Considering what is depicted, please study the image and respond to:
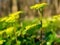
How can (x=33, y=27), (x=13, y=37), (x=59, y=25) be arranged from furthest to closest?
(x=59, y=25) → (x=13, y=37) → (x=33, y=27)

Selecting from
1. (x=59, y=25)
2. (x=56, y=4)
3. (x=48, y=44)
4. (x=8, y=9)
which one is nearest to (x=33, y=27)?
(x=48, y=44)

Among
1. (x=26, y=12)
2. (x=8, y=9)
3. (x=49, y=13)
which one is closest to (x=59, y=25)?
(x=49, y=13)

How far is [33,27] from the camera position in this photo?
1.26 m

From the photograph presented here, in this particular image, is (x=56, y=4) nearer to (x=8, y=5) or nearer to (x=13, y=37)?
(x=8, y=5)

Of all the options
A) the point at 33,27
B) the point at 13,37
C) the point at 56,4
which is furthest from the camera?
the point at 56,4

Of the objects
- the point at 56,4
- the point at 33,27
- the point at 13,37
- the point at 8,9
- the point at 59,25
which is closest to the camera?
the point at 33,27

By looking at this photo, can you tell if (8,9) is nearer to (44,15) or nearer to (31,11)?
(31,11)

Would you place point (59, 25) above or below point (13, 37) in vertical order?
below

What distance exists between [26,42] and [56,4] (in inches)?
68.6

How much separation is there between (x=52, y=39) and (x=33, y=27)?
14 centimetres

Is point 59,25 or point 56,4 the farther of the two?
point 56,4

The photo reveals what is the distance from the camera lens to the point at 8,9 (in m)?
3.29

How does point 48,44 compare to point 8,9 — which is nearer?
point 48,44

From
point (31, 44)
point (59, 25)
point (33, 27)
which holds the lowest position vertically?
point (59, 25)
